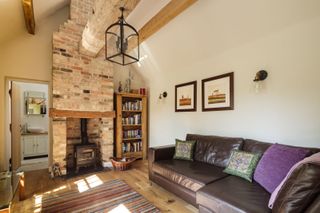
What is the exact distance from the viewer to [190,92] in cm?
366

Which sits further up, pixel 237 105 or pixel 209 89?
pixel 209 89

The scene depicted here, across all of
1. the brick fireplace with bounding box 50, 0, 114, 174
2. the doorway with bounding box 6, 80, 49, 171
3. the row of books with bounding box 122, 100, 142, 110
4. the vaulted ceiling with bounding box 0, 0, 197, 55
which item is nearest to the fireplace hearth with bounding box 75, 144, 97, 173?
the brick fireplace with bounding box 50, 0, 114, 174

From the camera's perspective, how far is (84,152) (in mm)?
3816

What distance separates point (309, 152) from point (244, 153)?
68 cm

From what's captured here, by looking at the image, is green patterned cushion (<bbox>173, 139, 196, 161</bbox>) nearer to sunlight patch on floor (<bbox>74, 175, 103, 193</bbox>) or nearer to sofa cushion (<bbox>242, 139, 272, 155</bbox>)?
sofa cushion (<bbox>242, 139, 272, 155</bbox>)

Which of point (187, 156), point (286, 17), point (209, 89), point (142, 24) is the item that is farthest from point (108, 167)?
point (286, 17)

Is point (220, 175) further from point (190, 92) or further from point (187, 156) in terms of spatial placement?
point (190, 92)

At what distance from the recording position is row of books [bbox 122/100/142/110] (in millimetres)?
4551

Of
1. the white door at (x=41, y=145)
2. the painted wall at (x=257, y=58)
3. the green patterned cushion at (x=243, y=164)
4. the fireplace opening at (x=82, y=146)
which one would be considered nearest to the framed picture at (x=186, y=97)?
the painted wall at (x=257, y=58)

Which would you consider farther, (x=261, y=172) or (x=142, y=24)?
(x=142, y=24)

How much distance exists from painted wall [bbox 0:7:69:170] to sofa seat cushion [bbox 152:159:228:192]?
3.11m

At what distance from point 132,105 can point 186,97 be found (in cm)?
163

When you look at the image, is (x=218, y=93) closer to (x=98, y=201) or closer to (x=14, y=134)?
(x=98, y=201)

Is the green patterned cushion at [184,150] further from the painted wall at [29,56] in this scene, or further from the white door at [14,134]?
the white door at [14,134]
